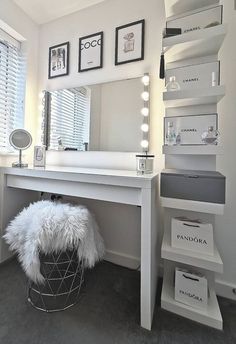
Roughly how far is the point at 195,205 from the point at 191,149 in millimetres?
310

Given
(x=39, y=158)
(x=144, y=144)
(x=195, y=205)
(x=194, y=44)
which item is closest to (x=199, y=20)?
(x=194, y=44)

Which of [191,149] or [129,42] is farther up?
[129,42]

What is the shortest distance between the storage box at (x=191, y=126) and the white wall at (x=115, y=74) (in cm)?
25

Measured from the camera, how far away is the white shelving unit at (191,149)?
3.33 feet

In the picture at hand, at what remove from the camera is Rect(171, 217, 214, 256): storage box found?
1069 millimetres

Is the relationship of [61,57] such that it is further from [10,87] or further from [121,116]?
[121,116]

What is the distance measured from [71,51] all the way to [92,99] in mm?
537

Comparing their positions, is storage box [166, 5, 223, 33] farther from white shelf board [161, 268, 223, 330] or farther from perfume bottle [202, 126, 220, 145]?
white shelf board [161, 268, 223, 330]

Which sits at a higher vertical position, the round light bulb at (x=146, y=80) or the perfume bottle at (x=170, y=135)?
the round light bulb at (x=146, y=80)

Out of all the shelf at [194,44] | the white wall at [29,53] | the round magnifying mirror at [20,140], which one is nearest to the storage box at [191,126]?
the shelf at [194,44]

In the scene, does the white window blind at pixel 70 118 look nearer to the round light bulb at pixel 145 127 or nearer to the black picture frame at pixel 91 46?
the black picture frame at pixel 91 46

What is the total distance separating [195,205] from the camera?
104cm

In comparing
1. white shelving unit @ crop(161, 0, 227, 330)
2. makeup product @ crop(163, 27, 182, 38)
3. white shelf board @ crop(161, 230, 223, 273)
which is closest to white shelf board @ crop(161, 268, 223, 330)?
white shelving unit @ crop(161, 0, 227, 330)

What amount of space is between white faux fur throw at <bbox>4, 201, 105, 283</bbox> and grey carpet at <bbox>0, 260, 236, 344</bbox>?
0.75ft
